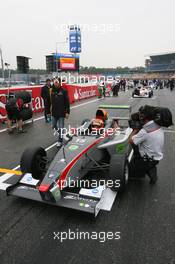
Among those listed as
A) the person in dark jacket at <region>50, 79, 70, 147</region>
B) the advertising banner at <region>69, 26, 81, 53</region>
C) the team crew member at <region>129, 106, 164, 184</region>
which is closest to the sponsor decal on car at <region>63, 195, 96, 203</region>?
the team crew member at <region>129, 106, 164, 184</region>

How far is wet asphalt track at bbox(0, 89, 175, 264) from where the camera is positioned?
2.20 meters

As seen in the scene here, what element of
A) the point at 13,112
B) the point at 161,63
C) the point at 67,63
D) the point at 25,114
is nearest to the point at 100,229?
the point at 13,112

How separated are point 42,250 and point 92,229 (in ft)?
2.07

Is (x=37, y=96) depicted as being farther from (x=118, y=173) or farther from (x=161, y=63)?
(x=161, y=63)

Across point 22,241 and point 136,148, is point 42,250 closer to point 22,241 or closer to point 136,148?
point 22,241

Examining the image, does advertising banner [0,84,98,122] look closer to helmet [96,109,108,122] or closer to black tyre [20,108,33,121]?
black tyre [20,108,33,121]

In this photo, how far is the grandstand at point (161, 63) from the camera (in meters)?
101

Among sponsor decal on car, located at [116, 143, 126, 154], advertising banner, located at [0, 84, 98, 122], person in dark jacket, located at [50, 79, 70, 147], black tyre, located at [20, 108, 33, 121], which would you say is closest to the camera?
sponsor decal on car, located at [116, 143, 126, 154]

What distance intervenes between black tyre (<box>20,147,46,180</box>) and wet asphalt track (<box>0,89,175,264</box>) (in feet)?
1.61

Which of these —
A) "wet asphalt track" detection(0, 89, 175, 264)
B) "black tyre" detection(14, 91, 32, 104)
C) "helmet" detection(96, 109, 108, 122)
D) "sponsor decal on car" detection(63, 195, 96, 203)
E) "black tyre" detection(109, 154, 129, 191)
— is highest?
"black tyre" detection(14, 91, 32, 104)

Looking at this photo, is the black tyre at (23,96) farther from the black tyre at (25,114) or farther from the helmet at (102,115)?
the helmet at (102,115)

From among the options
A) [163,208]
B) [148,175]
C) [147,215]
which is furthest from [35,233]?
[148,175]

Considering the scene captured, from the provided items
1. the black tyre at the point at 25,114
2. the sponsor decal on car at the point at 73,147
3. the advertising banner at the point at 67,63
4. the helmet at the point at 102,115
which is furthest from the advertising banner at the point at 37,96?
the advertising banner at the point at 67,63

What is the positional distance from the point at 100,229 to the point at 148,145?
1594 millimetres
